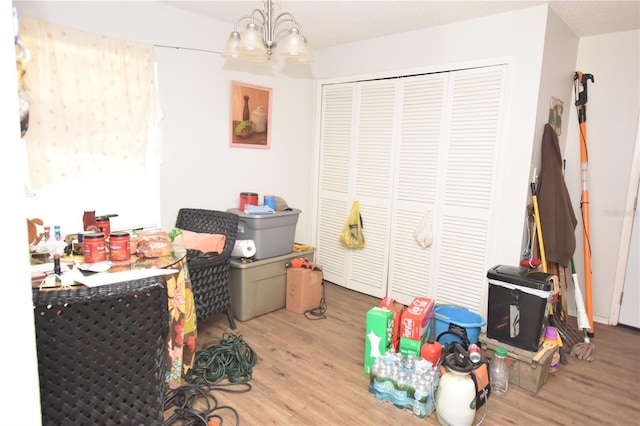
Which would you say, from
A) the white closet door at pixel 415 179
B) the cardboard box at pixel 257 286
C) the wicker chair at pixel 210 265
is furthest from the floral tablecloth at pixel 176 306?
the white closet door at pixel 415 179

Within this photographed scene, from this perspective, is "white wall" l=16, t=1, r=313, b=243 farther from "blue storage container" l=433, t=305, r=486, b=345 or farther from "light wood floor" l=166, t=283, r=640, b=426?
"blue storage container" l=433, t=305, r=486, b=345

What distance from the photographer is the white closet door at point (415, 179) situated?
3.29m

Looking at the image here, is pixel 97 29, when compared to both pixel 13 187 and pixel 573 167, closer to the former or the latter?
pixel 13 187

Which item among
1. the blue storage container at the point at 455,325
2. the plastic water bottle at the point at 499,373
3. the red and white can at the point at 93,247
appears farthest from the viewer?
the blue storage container at the point at 455,325

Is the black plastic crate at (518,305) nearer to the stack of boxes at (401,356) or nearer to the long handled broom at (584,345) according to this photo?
the stack of boxes at (401,356)

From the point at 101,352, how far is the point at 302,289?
207cm

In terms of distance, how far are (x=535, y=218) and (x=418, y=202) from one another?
0.91 meters

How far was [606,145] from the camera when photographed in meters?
3.26

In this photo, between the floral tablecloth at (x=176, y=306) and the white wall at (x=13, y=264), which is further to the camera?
the floral tablecloth at (x=176, y=306)

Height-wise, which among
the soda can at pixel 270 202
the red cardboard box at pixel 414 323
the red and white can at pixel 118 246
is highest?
the soda can at pixel 270 202

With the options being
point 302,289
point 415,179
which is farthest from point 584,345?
point 302,289

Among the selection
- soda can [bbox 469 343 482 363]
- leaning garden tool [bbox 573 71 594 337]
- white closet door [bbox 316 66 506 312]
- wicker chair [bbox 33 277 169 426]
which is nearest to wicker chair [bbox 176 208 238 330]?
wicker chair [bbox 33 277 169 426]

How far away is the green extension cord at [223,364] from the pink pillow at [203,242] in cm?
67

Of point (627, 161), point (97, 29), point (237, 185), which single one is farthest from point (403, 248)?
point (97, 29)
